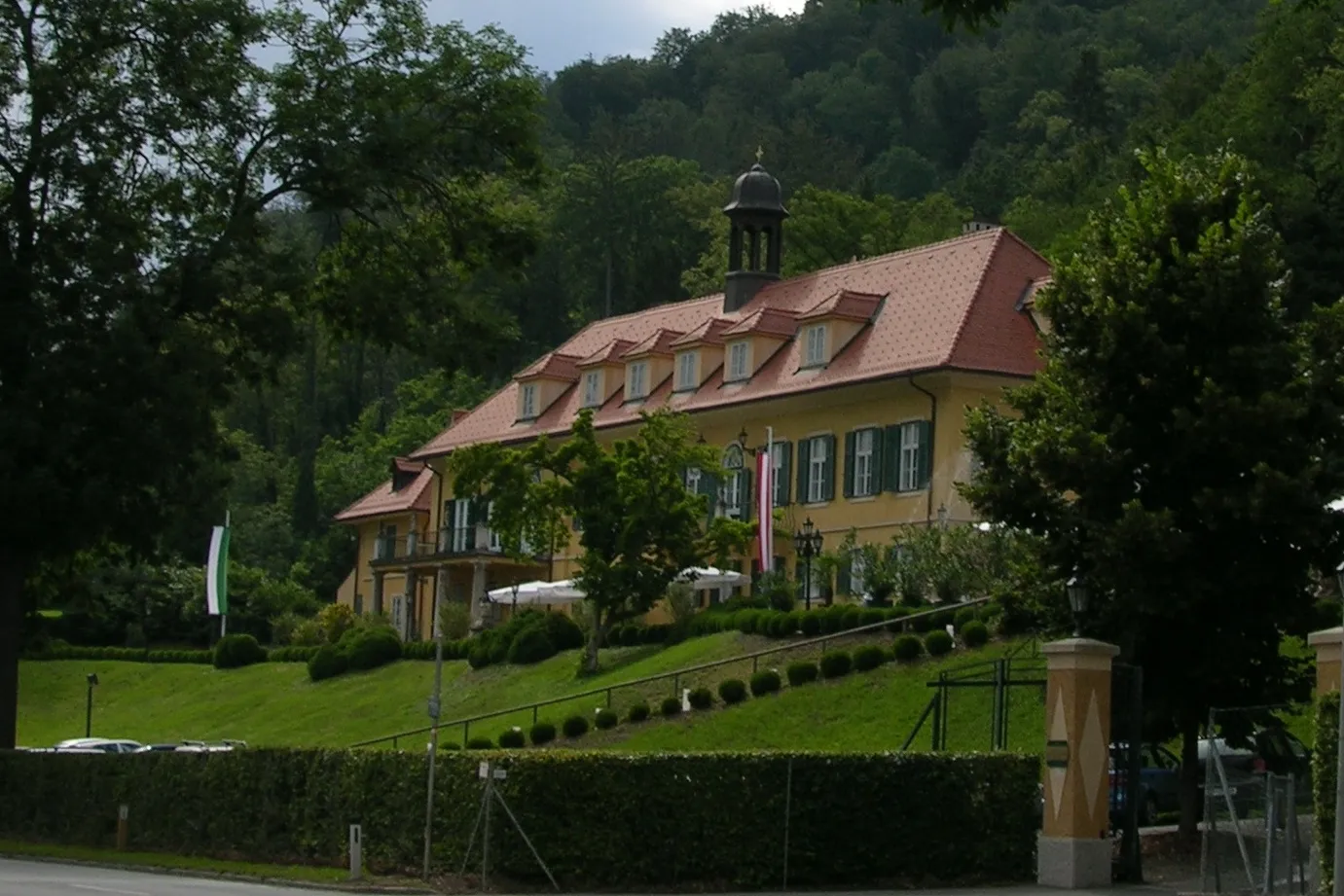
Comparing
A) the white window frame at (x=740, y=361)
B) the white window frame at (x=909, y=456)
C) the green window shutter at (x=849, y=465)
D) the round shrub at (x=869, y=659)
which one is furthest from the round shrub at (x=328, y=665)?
the round shrub at (x=869, y=659)

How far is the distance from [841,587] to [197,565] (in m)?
43.2

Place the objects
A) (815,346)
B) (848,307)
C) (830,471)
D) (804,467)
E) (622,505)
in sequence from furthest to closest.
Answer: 1. (815,346)
2. (848,307)
3. (804,467)
4. (830,471)
5. (622,505)

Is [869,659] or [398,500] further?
[398,500]

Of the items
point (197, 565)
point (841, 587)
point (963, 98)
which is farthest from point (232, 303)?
point (963, 98)

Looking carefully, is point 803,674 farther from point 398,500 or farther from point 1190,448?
point 398,500

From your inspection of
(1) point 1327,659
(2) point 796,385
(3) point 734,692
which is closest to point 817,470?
(2) point 796,385

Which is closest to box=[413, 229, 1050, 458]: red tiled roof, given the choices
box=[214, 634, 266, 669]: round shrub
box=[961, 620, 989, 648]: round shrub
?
box=[214, 634, 266, 669]: round shrub

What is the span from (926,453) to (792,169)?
7855 centimetres

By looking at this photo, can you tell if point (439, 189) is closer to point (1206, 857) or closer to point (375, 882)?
point (375, 882)

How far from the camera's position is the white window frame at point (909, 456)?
177ft

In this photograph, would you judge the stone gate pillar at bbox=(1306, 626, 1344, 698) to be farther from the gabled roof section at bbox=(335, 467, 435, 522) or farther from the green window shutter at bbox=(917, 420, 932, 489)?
the gabled roof section at bbox=(335, 467, 435, 522)

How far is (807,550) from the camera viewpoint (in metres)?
53.3

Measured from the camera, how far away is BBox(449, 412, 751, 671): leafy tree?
5250cm

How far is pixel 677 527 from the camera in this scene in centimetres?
5288
